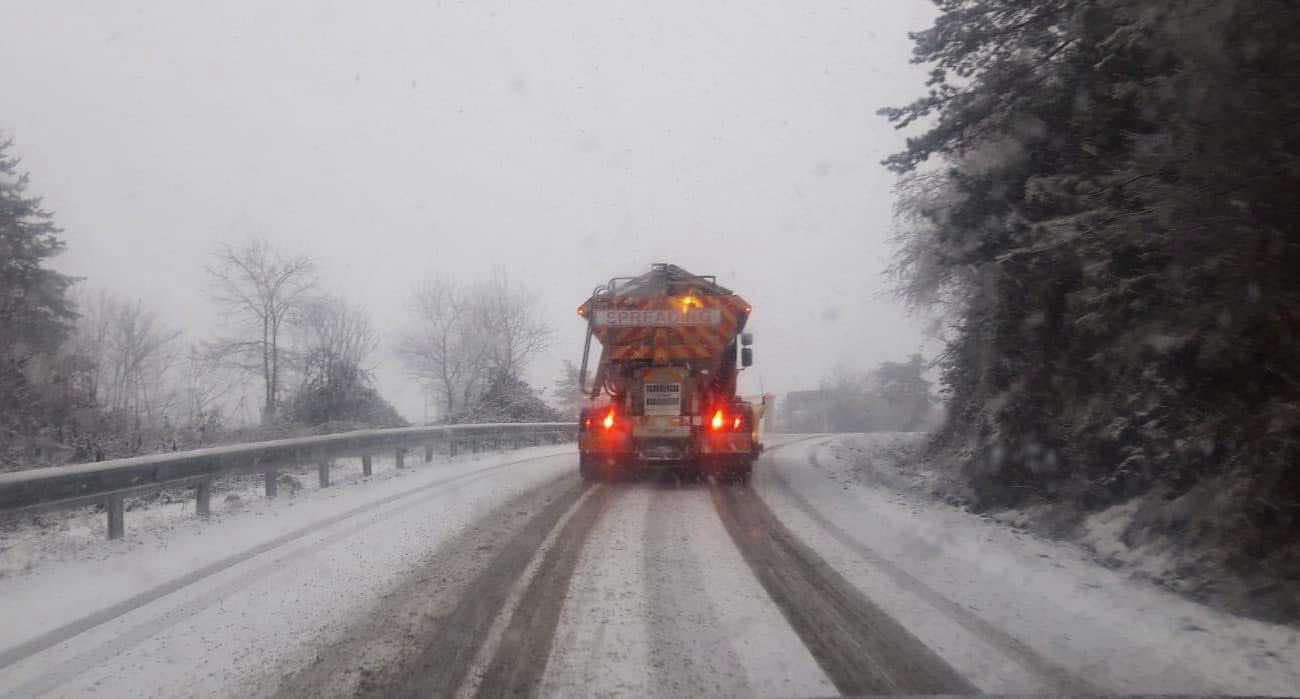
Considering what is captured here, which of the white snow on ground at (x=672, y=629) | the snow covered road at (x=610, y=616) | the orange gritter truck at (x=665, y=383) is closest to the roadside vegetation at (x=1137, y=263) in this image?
the snow covered road at (x=610, y=616)

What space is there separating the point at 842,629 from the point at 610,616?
1477mm

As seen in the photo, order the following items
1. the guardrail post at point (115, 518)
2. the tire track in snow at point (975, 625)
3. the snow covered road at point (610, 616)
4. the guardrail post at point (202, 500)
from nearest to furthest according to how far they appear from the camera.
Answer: the tire track in snow at point (975, 625), the snow covered road at point (610, 616), the guardrail post at point (115, 518), the guardrail post at point (202, 500)

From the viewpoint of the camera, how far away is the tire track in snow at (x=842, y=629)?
417 cm

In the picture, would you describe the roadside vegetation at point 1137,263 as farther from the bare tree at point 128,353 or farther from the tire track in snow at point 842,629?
the bare tree at point 128,353

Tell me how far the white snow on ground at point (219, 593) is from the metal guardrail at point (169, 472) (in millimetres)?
492

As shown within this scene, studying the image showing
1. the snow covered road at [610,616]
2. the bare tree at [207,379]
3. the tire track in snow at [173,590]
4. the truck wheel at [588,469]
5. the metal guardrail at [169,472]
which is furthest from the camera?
the bare tree at [207,379]

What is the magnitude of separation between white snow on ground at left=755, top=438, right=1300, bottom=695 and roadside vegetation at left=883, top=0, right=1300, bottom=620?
507mm

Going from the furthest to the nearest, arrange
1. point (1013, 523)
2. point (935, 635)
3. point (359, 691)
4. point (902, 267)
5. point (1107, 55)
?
point (902, 267) → point (1013, 523) → point (1107, 55) → point (935, 635) → point (359, 691)

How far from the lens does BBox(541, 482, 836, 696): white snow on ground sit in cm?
421

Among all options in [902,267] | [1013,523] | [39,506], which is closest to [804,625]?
[1013,523]

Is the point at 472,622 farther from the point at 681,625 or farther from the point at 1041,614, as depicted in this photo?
the point at 1041,614

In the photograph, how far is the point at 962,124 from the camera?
9.90 metres

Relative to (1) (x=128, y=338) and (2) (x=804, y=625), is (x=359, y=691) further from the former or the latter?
(1) (x=128, y=338)

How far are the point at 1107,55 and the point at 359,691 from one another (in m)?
7.66
